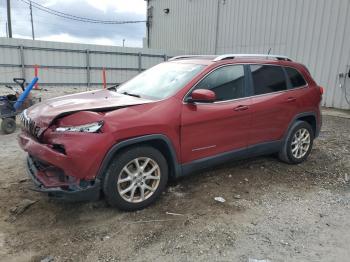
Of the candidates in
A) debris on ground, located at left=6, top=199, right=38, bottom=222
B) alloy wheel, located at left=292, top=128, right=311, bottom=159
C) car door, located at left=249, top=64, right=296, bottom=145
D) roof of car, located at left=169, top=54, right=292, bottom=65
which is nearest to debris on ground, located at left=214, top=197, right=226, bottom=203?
car door, located at left=249, top=64, right=296, bottom=145

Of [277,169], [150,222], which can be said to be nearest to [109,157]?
[150,222]

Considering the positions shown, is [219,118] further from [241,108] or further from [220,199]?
[220,199]

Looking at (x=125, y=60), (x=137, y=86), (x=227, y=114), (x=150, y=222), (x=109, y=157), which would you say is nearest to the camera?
(x=109, y=157)

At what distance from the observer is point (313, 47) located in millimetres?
11867

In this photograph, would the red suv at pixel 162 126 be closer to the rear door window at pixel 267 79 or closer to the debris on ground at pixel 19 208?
the rear door window at pixel 267 79

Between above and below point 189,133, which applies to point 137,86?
above

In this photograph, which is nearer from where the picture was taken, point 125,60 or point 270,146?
point 270,146

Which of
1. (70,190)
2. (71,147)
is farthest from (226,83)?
(70,190)

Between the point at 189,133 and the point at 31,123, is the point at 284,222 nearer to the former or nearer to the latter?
the point at 189,133

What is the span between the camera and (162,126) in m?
3.41

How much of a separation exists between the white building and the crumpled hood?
10.0m

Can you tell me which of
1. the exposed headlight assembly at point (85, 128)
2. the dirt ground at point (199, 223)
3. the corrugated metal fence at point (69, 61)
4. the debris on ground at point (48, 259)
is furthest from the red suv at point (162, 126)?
the corrugated metal fence at point (69, 61)

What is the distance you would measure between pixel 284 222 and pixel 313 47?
10.4 m

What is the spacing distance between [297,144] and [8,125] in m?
6.31
